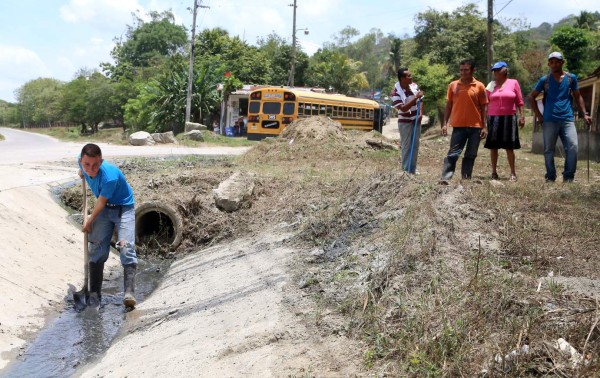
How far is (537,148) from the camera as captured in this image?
19.2m

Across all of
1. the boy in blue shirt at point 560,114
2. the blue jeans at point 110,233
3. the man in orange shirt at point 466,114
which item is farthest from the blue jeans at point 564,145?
the blue jeans at point 110,233

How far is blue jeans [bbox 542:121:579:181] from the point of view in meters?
8.02

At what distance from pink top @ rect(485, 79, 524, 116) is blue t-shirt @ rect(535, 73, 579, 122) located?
14.9 inches

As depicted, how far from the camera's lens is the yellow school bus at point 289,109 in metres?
24.9

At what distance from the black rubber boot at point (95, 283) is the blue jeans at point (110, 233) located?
0.11 m

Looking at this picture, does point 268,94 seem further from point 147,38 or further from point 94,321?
point 147,38

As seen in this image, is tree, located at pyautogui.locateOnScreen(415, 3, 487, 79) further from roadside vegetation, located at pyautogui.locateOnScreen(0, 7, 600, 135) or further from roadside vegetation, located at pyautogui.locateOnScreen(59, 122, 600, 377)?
roadside vegetation, located at pyautogui.locateOnScreen(59, 122, 600, 377)

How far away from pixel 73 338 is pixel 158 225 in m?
4.57

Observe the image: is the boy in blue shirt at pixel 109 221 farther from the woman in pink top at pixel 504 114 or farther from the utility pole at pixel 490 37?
the utility pole at pixel 490 37

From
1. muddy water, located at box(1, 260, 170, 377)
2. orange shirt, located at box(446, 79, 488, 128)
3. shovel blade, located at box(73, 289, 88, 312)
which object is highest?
orange shirt, located at box(446, 79, 488, 128)

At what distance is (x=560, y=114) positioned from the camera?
320 inches

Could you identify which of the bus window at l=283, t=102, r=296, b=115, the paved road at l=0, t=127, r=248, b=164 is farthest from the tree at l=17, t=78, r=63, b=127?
the bus window at l=283, t=102, r=296, b=115

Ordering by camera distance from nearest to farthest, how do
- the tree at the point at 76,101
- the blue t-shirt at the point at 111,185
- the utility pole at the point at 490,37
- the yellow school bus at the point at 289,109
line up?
the blue t-shirt at the point at 111,185, the utility pole at the point at 490,37, the yellow school bus at the point at 289,109, the tree at the point at 76,101

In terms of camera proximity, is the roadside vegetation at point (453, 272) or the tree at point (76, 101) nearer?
the roadside vegetation at point (453, 272)
